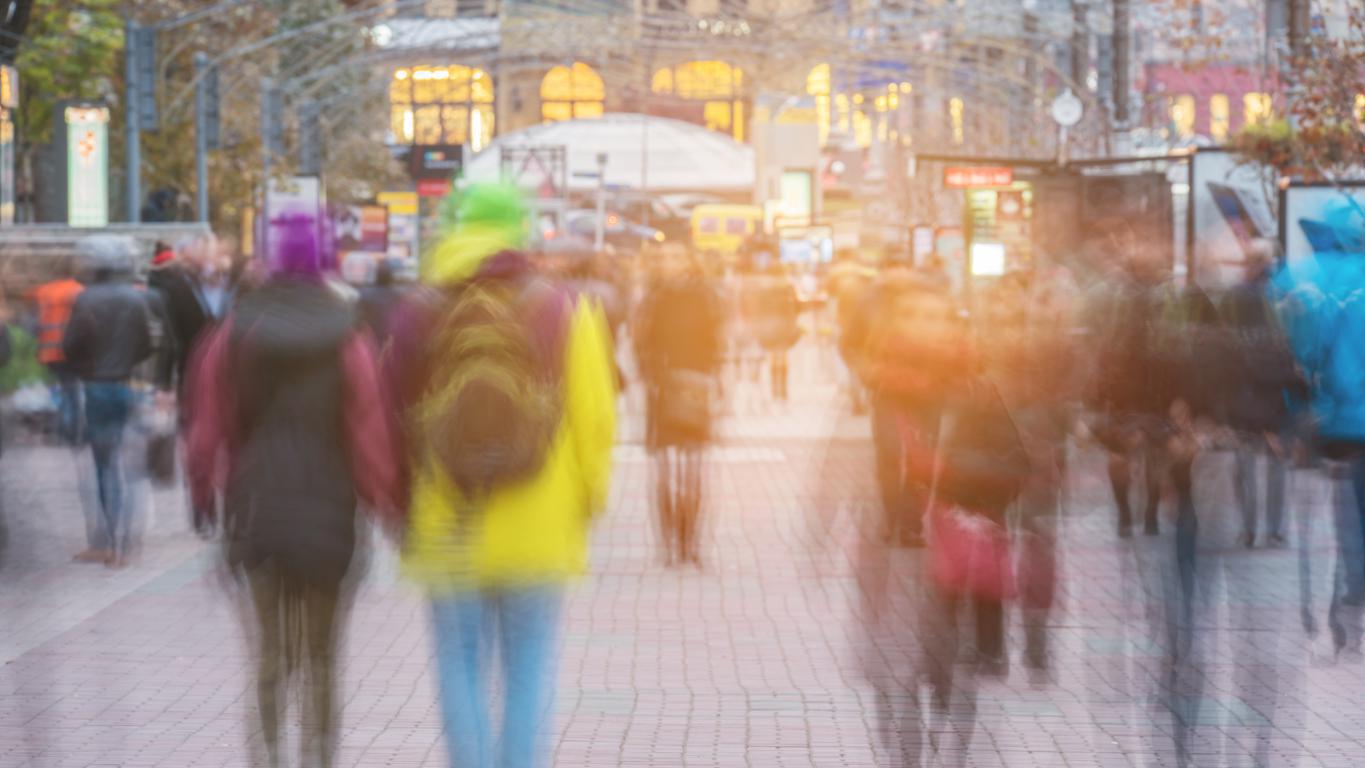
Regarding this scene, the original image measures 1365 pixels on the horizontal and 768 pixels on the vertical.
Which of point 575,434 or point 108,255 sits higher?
point 108,255

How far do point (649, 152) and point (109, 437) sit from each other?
44391 millimetres

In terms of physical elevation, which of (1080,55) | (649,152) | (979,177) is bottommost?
(979,177)

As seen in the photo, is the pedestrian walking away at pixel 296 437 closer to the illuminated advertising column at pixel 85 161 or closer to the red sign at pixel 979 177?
the red sign at pixel 979 177

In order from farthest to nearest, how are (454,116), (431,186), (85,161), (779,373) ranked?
1. (454,116)
2. (431,186)
3. (779,373)
4. (85,161)

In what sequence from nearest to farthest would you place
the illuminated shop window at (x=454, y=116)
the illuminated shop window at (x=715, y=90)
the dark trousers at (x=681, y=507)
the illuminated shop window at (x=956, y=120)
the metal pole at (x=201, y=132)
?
the dark trousers at (x=681, y=507) < the metal pole at (x=201, y=132) < the illuminated shop window at (x=956, y=120) < the illuminated shop window at (x=454, y=116) < the illuminated shop window at (x=715, y=90)

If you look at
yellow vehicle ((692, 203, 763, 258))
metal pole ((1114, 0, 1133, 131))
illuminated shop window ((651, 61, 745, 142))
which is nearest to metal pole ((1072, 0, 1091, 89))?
metal pole ((1114, 0, 1133, 131))

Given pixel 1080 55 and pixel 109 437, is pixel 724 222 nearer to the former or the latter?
pixel 1080 55

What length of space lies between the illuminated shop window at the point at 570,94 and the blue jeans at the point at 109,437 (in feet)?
316

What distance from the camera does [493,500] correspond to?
6.30 meters

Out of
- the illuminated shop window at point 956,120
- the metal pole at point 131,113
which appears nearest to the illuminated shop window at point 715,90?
the illuminated shop window at point 956,120

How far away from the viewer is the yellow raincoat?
6.34 metres

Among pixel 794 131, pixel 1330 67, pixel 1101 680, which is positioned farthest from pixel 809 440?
pixel 794 131

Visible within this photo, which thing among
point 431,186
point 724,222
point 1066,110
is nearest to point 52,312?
point 1066,110

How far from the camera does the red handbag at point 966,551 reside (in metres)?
7.88
